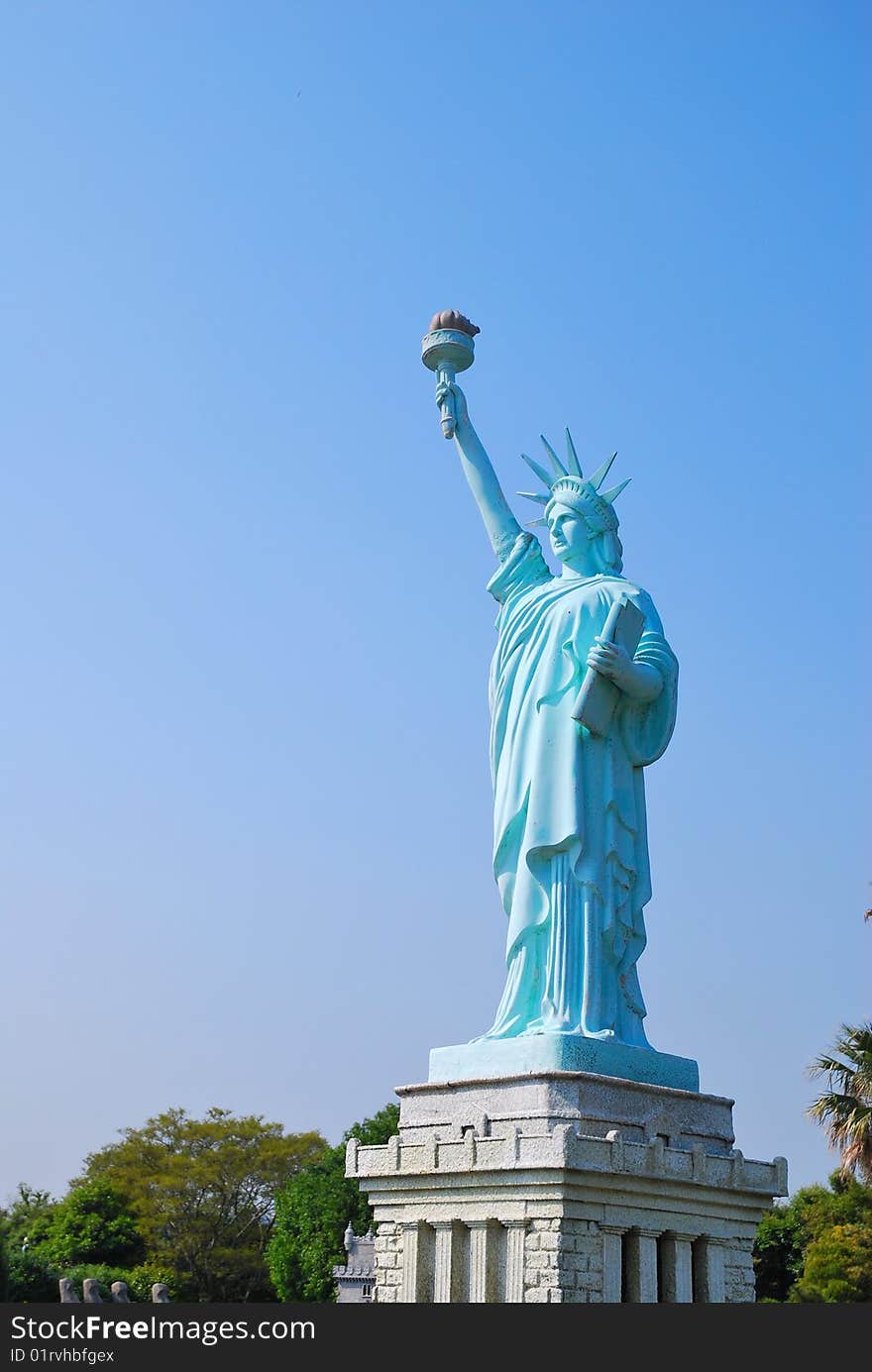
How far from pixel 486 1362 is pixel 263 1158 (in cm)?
3075

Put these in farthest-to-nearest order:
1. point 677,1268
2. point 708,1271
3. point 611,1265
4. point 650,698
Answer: point 650,698
point 708,1271
point 677,1268
point 611,1265

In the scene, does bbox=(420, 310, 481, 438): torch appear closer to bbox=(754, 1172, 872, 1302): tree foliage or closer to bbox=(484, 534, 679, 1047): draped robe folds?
bbox=(484, 534, 679, 1047): draped robe folds

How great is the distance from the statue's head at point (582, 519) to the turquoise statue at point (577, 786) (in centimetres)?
1

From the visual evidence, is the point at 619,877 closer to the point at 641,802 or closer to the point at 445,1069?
the point at 641,802

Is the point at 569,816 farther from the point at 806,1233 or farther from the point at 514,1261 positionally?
the point at 806,1233

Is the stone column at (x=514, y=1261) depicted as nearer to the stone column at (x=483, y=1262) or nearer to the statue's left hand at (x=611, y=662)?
the stone column at (x=483, y=1262)

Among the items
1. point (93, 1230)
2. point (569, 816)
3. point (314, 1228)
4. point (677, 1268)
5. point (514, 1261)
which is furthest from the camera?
point (93, 1230)

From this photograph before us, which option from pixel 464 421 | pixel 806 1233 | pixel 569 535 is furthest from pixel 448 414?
pixel 806 1233

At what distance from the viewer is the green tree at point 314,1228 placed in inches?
1309

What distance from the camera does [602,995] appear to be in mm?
13695

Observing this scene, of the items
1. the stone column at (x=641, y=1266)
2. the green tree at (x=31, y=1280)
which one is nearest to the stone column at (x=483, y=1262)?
the stone column at (x=641, y=1266)

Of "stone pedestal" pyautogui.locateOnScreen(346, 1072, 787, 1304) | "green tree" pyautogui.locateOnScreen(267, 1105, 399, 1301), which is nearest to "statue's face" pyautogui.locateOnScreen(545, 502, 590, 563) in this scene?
"stone pedestal" pyautogui.locateOnScreen(346, 1072, 787, 1304)

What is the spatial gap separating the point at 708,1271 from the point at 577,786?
4.41 meters

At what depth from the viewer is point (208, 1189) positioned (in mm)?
39250
